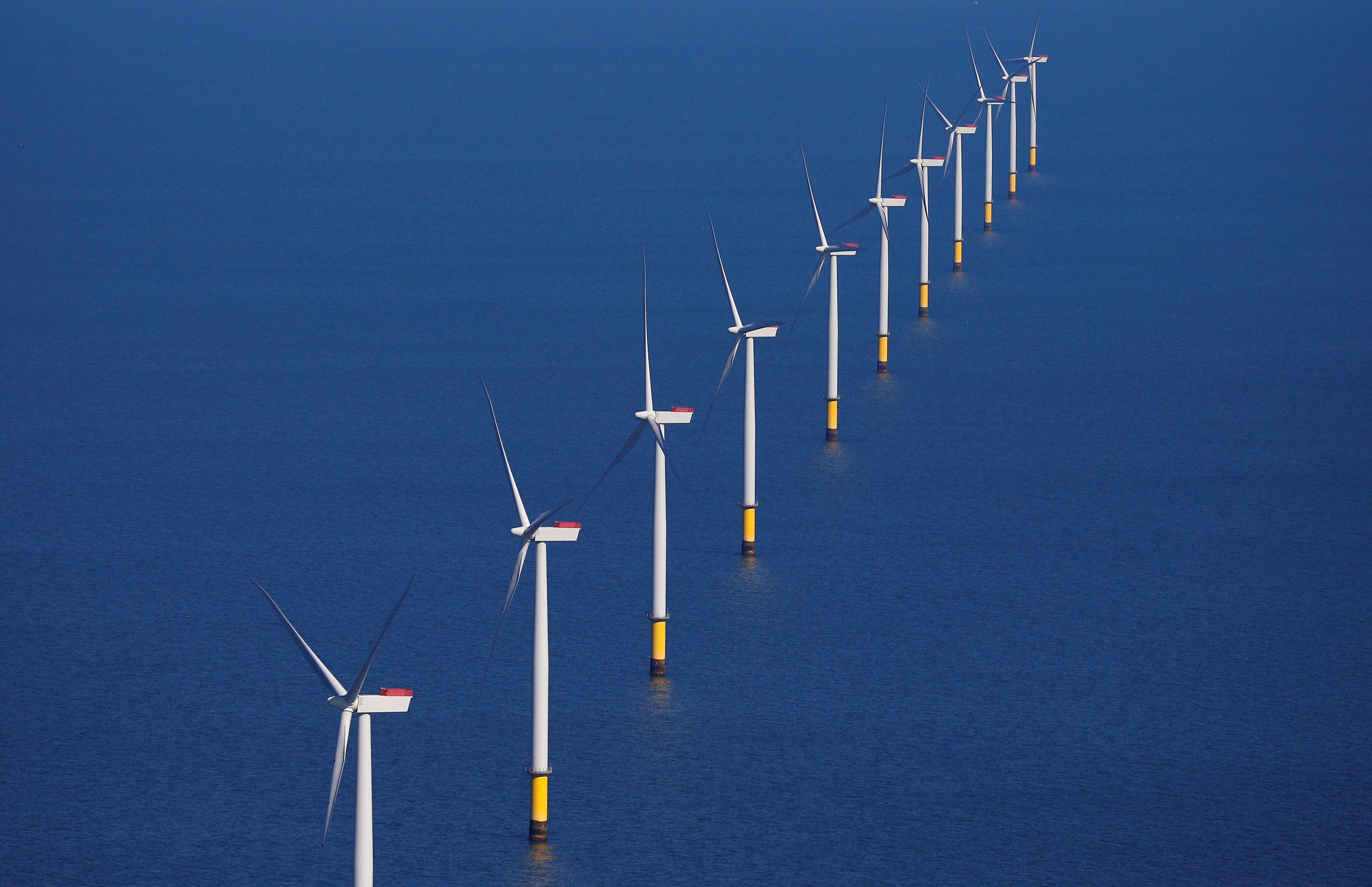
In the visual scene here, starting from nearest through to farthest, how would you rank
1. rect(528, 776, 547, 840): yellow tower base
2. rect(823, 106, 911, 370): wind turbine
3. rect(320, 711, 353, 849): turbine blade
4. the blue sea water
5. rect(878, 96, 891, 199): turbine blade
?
rect(320, 711, 353, 849): turbine blade, rect(528, 776, 547, 840): yellow tower base, the blue sea water, rect(878, 96, 891, 199): turbine blade, rect(823, 106, 911, 370): wind turbine

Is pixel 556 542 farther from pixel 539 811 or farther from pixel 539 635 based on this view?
pixel 539 635

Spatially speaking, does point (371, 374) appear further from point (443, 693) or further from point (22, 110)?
point (22, 110)

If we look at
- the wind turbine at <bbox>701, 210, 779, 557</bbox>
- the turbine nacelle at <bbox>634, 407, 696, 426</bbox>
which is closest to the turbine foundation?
the turbine nacelle at <bbox>634, 407, 696, 426</bbox>

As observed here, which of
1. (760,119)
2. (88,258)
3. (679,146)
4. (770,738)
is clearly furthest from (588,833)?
(760,119)

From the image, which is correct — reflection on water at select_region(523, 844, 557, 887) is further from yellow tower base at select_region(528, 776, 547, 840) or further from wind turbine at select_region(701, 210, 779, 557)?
wind turbine at select_region(701, 210, 779, 557)

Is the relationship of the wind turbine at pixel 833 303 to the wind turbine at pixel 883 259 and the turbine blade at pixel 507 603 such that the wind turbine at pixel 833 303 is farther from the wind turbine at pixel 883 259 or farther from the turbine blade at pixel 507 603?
the turbine blade at pixel 507 603

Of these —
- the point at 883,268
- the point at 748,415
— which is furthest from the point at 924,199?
the point at 748,415
